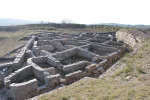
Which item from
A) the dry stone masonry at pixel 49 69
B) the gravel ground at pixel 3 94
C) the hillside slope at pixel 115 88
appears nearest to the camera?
the hillside slope at pixel 115 88

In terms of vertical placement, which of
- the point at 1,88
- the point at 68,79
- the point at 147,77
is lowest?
the point at 1,88

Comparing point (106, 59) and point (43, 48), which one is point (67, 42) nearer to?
point (43, 48)

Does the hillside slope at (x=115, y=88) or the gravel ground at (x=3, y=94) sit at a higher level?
the hillside slope at (x=115, y=88)

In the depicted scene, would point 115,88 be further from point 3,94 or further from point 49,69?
point 3,94

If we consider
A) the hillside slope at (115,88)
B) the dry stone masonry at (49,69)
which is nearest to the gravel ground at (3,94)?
the dry stone masonry at (49,69)

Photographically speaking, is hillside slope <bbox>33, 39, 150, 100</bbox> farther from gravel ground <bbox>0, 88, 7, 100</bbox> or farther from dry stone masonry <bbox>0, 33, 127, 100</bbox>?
gravel ground <bbox>0, 88, 7, 100</bbox>

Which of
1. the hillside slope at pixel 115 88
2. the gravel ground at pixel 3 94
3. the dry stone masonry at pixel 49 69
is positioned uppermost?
the hillside slope at pixel 115 88

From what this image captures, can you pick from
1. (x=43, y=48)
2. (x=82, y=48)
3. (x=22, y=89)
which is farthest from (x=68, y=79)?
(x=43, y=48)

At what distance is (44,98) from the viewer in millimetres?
8555

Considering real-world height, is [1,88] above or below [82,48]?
below

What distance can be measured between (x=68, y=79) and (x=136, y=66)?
4541 mm

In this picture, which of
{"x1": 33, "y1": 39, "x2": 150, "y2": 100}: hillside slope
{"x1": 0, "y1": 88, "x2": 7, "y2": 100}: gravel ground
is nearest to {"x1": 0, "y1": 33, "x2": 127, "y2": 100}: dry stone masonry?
{"x1": 0, "y1": 88, "x2": 7, "y2": 100}: gravel ground

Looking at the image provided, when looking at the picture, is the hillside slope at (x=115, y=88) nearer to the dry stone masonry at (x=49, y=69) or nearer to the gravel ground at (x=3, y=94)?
the dry stone masonry at (x=49, y=69)

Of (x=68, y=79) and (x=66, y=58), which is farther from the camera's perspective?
(x=66, y=58)
